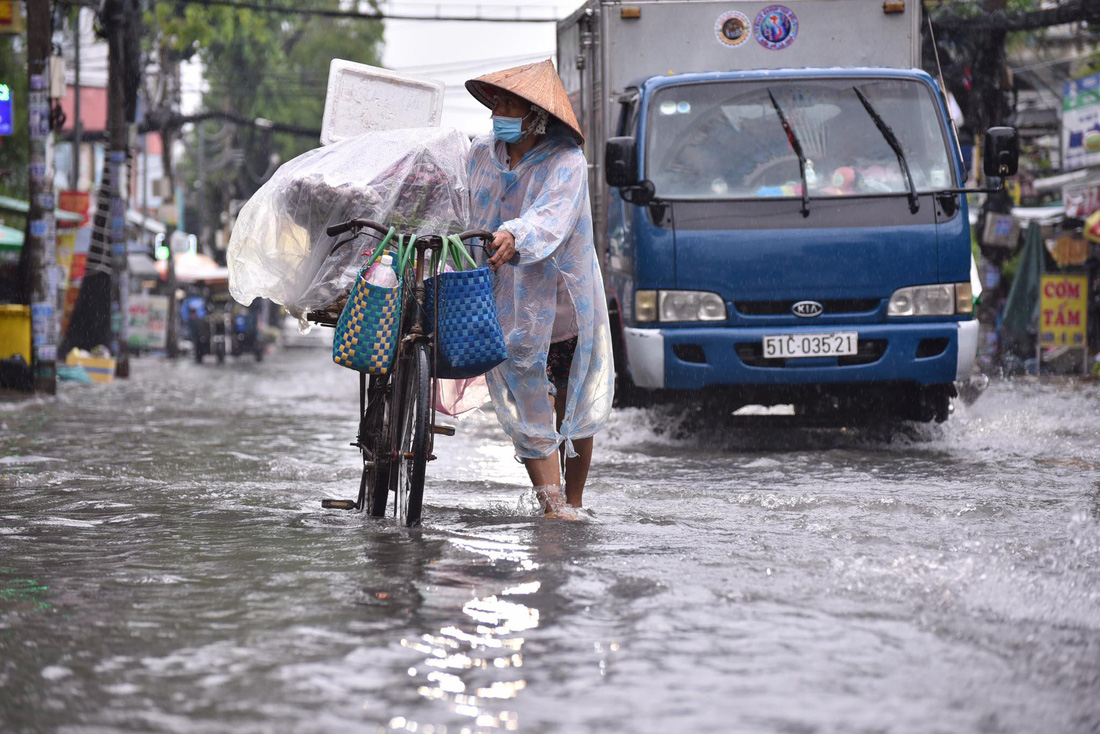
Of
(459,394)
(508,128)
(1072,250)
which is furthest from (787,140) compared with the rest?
(1072,250)

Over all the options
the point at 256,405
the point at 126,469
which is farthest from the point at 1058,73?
the point at 126,469

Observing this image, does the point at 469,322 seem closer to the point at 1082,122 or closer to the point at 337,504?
the point at 337,504

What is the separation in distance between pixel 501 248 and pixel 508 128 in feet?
2.02

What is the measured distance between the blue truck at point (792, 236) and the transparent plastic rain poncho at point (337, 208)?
306cm

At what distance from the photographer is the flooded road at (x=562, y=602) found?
3.32m

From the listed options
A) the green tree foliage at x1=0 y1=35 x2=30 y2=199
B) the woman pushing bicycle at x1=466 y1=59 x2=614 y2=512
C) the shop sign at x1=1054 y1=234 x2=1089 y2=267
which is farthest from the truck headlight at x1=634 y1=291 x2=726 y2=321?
the green tree foliage at x1=0 y1=35 x2=30 y2=199

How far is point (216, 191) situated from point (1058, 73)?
127 ft

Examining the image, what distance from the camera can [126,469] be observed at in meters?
8.55

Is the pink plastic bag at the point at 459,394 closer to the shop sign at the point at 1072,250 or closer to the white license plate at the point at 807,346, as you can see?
the white license plate at the point at 807,346

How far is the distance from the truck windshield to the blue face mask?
352 cm

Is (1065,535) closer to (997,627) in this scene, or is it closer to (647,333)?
(997,627)

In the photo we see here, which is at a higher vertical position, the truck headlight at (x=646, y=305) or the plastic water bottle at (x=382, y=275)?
the plastic water bottle at (x=382, y=275)

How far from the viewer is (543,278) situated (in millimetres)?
6145

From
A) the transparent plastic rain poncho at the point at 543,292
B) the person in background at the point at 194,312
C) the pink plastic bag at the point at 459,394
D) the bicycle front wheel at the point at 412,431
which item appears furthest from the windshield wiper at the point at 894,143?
the person in background at the point at 194,312
